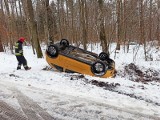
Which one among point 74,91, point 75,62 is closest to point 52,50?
point 75,62

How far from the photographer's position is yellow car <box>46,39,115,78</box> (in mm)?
9422

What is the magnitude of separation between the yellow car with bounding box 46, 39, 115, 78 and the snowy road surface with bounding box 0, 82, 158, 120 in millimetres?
2785

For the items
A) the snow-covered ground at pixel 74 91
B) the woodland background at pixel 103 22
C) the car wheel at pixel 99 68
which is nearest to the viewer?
the snow-covered ground at pixel 74 91

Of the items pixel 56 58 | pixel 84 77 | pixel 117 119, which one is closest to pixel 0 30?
pixel 56 58

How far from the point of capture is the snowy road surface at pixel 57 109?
5.30 meters

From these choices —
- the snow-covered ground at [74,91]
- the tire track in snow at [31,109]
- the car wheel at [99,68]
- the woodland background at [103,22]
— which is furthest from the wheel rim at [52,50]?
the tire track in snow at [31,109]

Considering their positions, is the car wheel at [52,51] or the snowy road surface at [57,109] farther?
the car wheel at [52,51]

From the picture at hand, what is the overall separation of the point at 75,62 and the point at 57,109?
408cm

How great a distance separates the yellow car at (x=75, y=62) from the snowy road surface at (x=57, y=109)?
278 cm

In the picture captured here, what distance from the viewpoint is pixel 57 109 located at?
5.75 meters

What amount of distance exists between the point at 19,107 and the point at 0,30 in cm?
1930

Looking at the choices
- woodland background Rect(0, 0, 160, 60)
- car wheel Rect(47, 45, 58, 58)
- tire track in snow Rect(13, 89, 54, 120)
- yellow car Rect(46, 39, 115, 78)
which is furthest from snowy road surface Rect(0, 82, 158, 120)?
woodland background Rect(0, 0, 160, 60)

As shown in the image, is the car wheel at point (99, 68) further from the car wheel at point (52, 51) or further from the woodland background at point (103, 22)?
the woodland background at point (103, 22)

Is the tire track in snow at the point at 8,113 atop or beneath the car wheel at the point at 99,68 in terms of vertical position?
beneath
